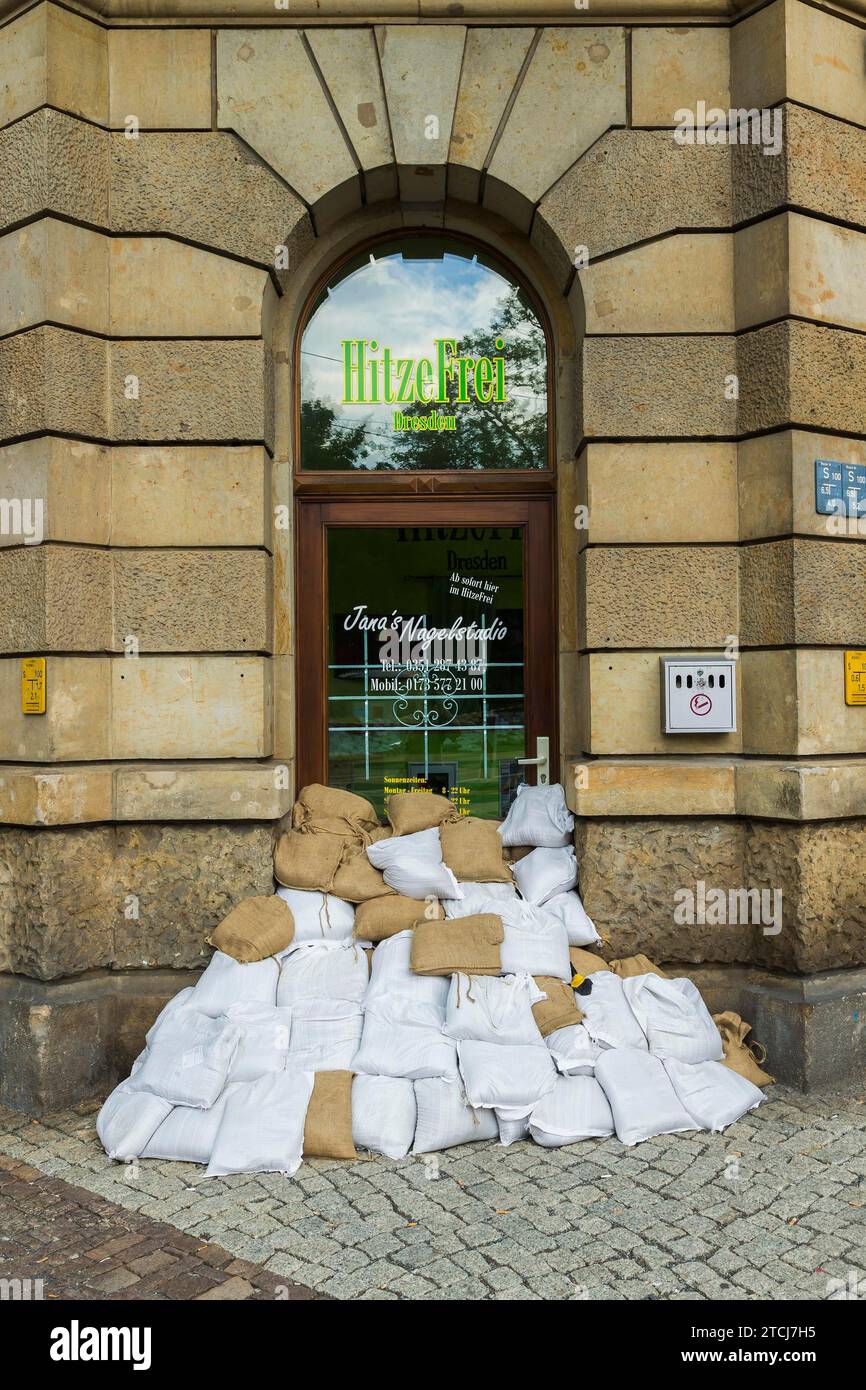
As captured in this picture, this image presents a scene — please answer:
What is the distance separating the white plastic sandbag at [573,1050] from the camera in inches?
170

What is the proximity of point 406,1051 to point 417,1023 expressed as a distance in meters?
0.17

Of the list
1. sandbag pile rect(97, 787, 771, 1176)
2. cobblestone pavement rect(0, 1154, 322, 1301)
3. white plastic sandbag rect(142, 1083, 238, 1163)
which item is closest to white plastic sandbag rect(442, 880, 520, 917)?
sandbag pile rect(97, 787, 771, 1176)

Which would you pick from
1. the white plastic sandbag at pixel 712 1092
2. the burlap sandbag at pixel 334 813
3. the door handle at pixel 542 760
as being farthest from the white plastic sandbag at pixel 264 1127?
the door handle at pixel 542 760

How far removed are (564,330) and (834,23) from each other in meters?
1.98

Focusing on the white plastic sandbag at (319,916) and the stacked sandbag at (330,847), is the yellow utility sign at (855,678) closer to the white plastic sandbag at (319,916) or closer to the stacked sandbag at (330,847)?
the stacked sandbag at (330,847)

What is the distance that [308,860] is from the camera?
5102 mm

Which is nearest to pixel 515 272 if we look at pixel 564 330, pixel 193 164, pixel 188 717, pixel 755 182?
pixel 564 330

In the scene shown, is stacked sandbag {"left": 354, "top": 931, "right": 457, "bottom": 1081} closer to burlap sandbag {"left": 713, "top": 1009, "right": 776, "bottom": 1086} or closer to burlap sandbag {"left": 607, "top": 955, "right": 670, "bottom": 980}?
burlap sandbag {"left": 607, "top": 955, "right": 670, "bottom": 980}

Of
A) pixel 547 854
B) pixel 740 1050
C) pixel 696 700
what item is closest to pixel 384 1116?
pixel 547 854

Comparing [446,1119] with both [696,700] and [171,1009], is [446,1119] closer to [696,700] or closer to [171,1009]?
[171,1009]

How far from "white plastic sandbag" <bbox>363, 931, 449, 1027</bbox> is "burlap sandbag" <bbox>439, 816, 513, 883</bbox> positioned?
1.76 feet

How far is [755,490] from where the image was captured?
5.08 meters

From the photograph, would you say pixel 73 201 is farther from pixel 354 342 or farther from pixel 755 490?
pixel 755 490

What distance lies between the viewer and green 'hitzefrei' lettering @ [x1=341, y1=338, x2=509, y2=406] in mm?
5699
